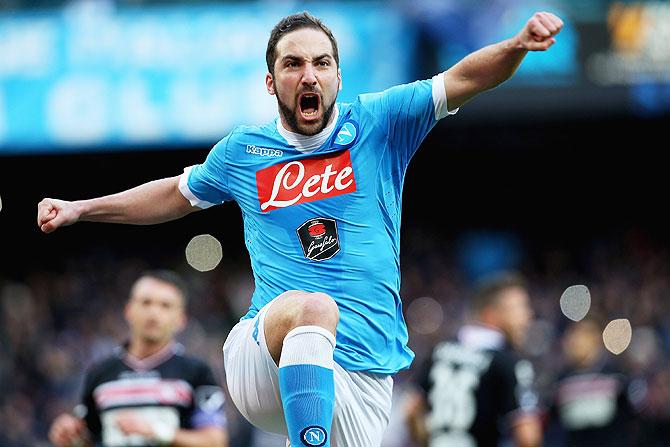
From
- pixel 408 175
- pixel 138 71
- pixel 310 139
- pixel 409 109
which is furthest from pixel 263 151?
pixel 408 175

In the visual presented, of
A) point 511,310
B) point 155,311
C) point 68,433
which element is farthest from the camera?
point 511,310

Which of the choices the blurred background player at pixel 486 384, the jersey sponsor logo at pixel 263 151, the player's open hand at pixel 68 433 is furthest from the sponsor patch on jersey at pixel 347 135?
the blurred background player at pixel 486 384

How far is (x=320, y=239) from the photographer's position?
168 inches

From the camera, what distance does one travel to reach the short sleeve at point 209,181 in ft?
15.2

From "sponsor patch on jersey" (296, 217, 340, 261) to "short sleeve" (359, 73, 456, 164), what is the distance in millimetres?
437

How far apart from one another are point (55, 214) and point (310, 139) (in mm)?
1043

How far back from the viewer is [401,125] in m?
4.39

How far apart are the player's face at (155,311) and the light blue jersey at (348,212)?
2.00 metres

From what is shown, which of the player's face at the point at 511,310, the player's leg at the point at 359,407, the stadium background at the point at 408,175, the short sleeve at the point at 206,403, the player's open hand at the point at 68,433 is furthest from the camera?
the stadium background at the point at 408,175

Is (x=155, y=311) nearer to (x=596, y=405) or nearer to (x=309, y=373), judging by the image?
(x=309, y=373)

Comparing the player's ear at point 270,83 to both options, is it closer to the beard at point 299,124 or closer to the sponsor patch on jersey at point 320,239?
the beard at point 299,124

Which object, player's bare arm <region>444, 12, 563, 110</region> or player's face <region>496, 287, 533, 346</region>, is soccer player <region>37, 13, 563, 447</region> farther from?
player's face <region>496, 287, 533, 346</region>

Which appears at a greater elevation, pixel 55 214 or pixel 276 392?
pixel 55 214

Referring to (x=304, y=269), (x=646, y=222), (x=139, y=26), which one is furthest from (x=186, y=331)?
(x=304, y=269)
